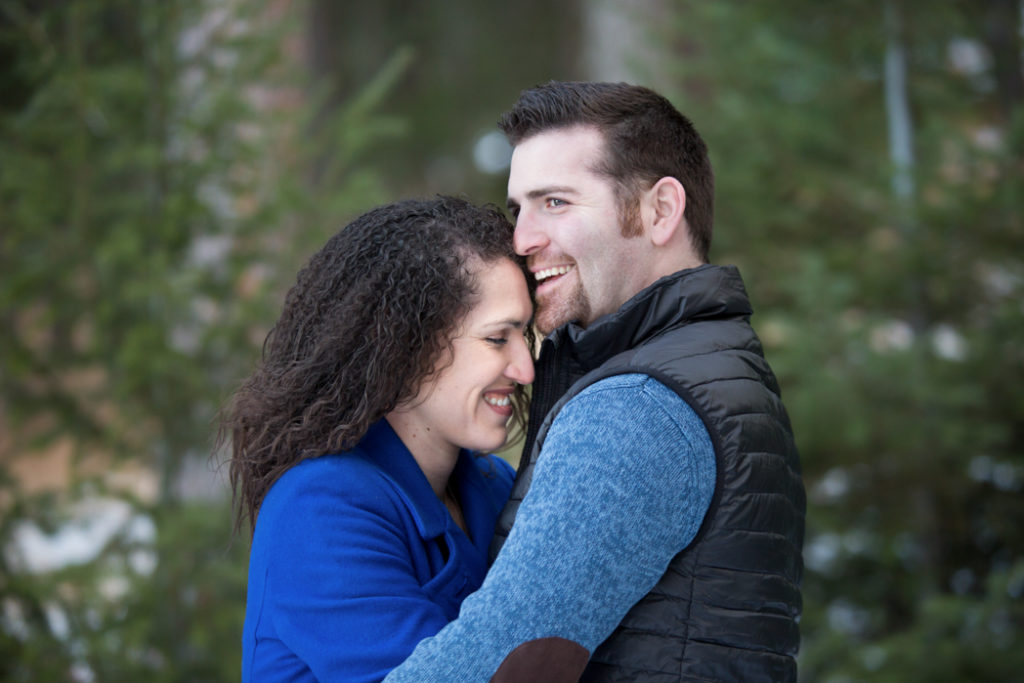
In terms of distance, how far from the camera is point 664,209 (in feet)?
6.61

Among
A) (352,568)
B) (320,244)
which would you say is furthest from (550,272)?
(320,244)

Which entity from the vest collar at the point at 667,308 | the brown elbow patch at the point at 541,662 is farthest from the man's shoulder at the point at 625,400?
the brown elbow patch at the point at 541,662

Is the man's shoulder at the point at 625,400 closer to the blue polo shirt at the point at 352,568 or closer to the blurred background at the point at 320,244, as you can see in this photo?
the blue polo shirt at the point at 352,568

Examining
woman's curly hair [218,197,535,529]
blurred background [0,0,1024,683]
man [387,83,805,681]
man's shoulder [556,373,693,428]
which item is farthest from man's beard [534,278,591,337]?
blurred background [0,0,1024,683]

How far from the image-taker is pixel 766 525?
163cm

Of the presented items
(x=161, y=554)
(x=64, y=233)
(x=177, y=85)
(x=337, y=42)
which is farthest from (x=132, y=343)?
(x=337, y=42)

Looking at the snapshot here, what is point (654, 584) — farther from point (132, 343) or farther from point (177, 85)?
point (177, 85)

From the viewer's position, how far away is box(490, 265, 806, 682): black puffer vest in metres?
1.58

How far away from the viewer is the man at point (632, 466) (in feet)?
4.79

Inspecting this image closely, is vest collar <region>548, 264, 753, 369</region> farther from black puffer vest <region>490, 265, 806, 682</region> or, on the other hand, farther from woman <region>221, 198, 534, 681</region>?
woman <region>221, 198, 534, 681</region>

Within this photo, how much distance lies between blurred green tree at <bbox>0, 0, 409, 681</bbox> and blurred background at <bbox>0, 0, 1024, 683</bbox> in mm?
12

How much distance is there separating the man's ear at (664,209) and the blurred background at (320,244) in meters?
1.90

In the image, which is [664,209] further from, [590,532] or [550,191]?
[590,532]

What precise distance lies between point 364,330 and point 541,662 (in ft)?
2.40
